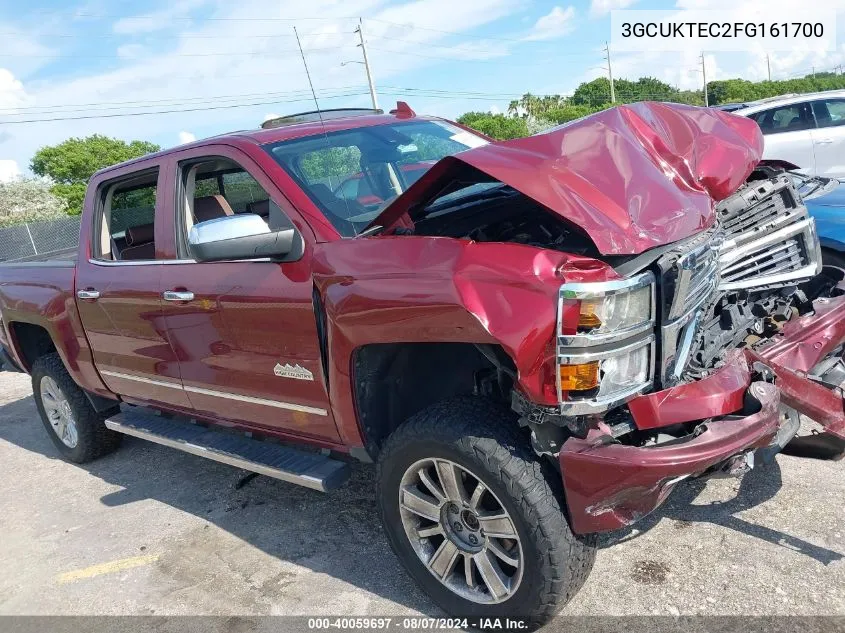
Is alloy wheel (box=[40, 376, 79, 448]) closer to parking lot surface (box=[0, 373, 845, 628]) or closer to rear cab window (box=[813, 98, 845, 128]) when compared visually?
parking lot surface (box=[0, 373, 845, 628])

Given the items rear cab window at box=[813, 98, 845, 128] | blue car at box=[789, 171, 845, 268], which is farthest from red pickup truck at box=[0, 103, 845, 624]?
rear cab window at box=[813, 98, 845, 128]

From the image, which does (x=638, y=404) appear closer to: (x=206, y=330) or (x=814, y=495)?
(x=814, y=495)

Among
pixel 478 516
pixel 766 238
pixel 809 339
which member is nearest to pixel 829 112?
pixel 766 238

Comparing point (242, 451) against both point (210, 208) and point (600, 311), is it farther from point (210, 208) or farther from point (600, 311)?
point (600, 311)

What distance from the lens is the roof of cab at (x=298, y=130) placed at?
12.3ft

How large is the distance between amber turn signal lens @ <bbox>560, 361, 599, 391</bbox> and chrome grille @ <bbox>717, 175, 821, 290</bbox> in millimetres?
889

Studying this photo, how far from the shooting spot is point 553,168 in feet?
8.75

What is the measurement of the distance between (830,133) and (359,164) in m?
8.95

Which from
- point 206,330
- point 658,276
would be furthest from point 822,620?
point 206,330

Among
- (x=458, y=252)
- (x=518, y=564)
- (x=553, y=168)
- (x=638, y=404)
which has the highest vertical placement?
(x=553, y=168)

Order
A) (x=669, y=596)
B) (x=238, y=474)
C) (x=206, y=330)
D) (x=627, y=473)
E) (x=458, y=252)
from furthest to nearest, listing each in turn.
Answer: (x=238, y=474) < (x=206, y=330) < (x=669, y=596) < (x=458, y=252) < (x=627, y=473)

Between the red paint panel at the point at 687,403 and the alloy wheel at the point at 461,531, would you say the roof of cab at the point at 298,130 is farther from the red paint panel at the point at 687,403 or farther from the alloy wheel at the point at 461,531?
the red paint panel at the point at 687,403

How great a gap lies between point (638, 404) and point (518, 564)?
757mm

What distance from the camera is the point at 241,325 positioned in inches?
138
